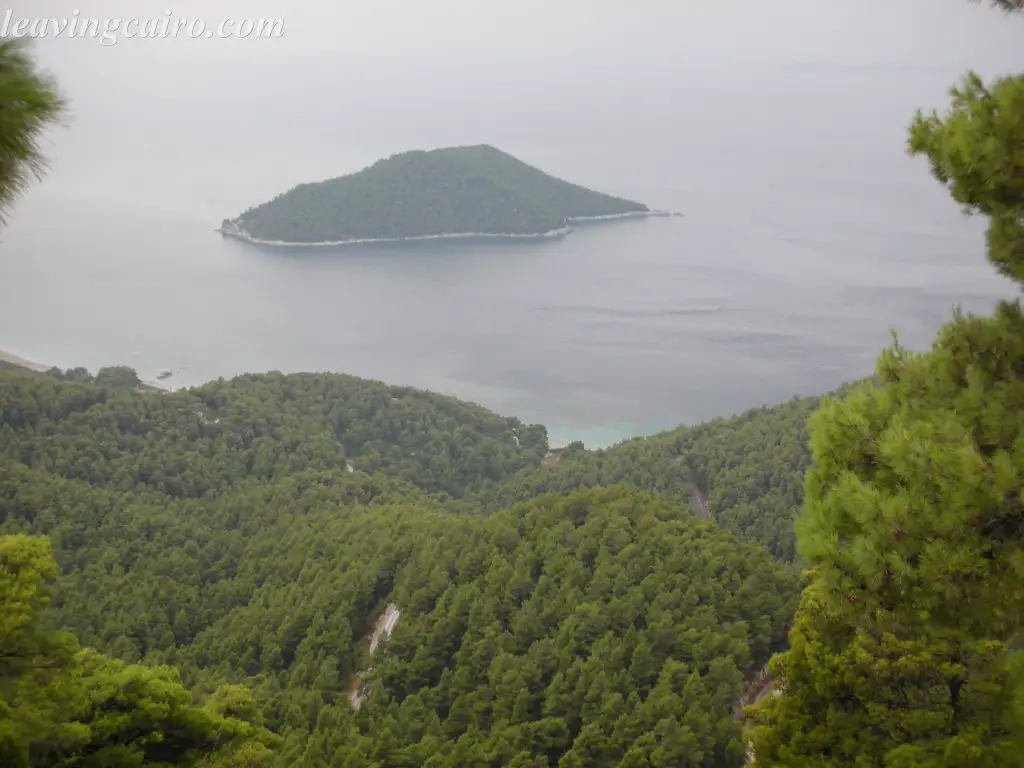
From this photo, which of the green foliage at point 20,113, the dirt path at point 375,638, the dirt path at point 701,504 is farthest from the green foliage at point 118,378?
the green foliage at point 20,113

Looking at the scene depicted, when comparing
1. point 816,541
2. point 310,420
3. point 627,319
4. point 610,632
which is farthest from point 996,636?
point 627,319

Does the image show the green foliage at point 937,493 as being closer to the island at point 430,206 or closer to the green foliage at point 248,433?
the green foliage at point 248,433

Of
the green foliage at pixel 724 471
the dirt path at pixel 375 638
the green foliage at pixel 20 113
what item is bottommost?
the dirt path at pixel 375 638

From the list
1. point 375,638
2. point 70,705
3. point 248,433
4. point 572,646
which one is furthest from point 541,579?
point 248,433

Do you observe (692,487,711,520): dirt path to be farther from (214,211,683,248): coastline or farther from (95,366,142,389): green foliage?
(214,211,683,248): coastline

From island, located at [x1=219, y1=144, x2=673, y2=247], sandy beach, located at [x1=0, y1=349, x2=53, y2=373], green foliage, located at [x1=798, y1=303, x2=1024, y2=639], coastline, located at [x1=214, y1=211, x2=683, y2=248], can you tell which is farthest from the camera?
island, located at [x1=219, y1=144, x2=673, y2=247]

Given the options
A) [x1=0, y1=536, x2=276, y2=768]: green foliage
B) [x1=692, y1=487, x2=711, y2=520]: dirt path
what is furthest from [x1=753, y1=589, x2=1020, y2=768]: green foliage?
[x1=692, y1=487, x2=711, y2=520]: dirt path

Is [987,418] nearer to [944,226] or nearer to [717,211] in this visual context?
[944,226]

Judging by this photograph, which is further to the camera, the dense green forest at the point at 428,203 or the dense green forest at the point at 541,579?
the dense green forest at the point at 428,203
